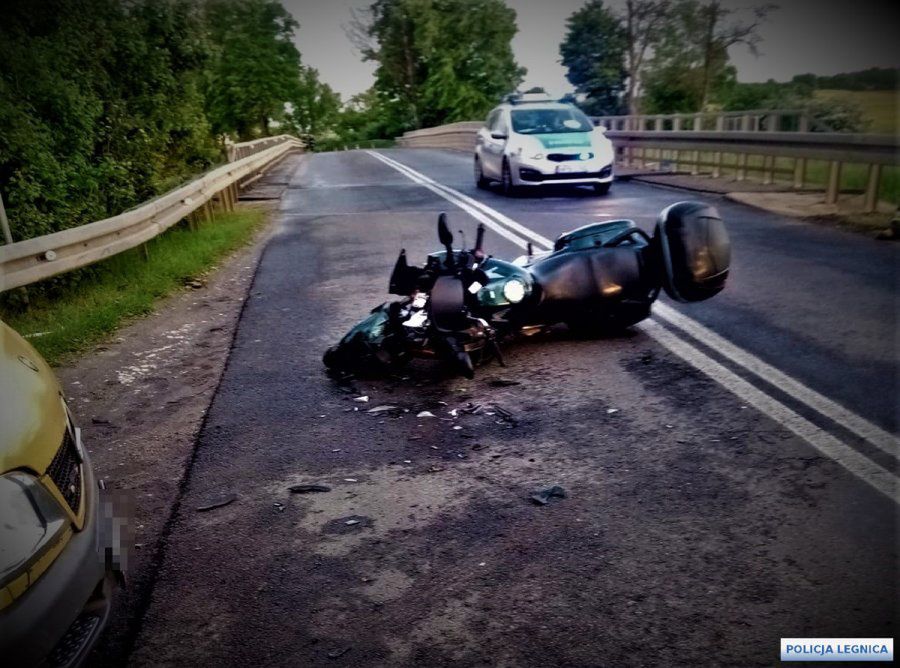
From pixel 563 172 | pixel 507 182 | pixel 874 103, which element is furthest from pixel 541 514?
pixel 874 103

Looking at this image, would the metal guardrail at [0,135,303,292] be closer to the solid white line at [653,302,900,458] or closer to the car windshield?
the solid white line at [653,302,900,458]

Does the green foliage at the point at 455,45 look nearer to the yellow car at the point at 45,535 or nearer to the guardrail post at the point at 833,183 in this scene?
the guardrail post at the point at 833,183

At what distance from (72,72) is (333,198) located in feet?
22.4

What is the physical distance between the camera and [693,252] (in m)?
4.50

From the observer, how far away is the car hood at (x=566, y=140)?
1355 cm

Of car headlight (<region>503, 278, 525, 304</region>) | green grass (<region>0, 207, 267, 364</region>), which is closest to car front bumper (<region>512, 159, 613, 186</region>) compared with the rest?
green grass (<region>0, 207, 267, 364</region>)

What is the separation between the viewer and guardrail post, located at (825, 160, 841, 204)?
408 inches

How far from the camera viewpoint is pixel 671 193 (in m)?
13.2

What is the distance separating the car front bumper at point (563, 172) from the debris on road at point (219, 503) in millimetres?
11096

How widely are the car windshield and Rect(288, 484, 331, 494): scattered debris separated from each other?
39.8ft

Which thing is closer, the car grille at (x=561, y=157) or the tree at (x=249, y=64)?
the car grille at (x=561, y=157)

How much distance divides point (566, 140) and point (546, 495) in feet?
38.1

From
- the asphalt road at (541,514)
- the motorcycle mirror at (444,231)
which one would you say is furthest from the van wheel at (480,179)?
the motorcycle mirror at (444,231)

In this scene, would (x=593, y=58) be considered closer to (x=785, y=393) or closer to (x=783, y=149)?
(x=783, y=149)
